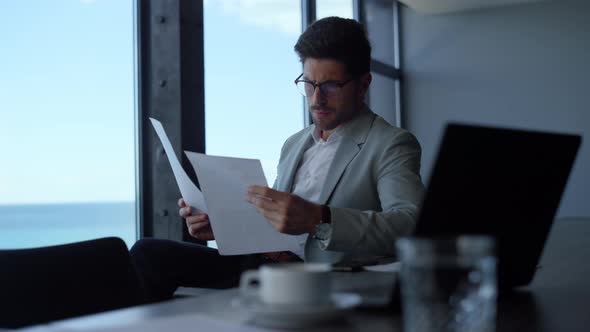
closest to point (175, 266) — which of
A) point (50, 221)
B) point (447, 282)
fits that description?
point (447, 282)

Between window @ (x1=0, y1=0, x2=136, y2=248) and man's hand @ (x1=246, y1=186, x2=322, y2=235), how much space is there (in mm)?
1770

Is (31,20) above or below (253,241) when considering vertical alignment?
above

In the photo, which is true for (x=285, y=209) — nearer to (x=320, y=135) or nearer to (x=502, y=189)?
(x=502, y=189)

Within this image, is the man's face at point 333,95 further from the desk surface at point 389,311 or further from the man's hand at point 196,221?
the desk surface at point 389,311

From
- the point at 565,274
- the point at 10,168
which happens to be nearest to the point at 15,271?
the point at 565,274

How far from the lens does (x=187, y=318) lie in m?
0.73

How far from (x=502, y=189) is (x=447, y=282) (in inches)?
11.9

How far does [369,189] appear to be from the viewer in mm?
1842

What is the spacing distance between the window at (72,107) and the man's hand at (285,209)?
177cm

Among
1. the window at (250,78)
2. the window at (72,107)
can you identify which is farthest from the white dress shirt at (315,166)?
the window at (72,107)

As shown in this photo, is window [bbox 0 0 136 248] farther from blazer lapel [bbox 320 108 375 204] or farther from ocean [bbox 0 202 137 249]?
ocean [bbox 0 202 137 249]

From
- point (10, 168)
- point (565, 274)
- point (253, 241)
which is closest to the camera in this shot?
point (565, 274)

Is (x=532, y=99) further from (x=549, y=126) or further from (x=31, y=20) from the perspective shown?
(x=31, y=20)

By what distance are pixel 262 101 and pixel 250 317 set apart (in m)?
3.77
